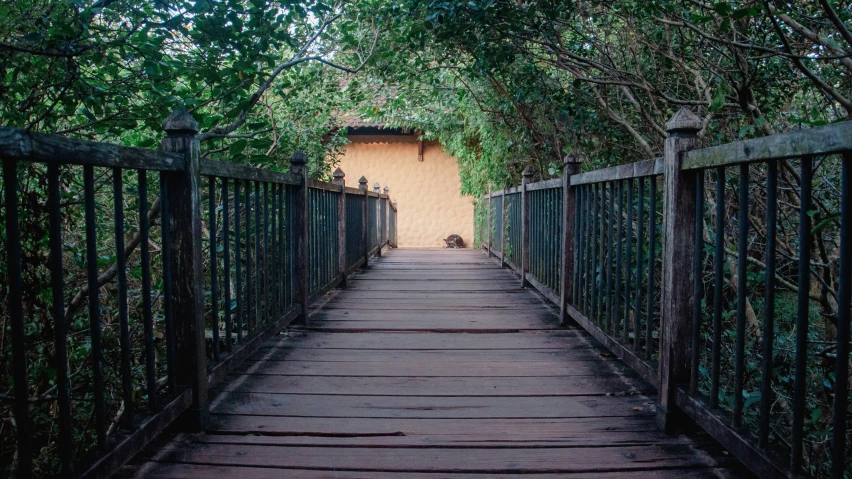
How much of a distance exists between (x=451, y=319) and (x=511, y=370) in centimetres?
131

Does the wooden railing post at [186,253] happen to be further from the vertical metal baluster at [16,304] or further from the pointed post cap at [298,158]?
the pointed post cap at [298,158]

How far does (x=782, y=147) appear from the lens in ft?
5.01

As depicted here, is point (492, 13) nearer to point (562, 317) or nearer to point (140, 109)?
point (562, 317)

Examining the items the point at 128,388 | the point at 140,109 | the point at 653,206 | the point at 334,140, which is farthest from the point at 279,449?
the point at 334,140

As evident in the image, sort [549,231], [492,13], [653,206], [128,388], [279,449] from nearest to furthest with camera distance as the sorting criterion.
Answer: [128,388] → [279,449] → [653,206] → [492,13] → [549,231]

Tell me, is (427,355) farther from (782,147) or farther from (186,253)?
(782,147)

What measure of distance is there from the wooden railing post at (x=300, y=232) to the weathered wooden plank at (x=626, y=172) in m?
1.74

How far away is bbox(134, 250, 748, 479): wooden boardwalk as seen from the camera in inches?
75.3

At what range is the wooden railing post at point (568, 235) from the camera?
392cm

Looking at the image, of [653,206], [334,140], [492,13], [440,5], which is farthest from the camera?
[334,140]

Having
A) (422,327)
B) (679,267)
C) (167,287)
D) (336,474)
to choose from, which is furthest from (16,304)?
(422,327)

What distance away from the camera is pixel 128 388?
70.3 inches

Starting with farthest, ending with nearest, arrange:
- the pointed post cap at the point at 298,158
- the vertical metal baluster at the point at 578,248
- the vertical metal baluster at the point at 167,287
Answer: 1. the pointed post cap at the point at 298,158
2. the vertical metal baluster at the point at 578,248
3. the vertical metal baluster at the point at 167,287

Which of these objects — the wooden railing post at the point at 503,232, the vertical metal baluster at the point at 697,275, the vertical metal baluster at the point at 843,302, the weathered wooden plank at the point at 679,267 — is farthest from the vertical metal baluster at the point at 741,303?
the wooden railing post at the point at 503,232
